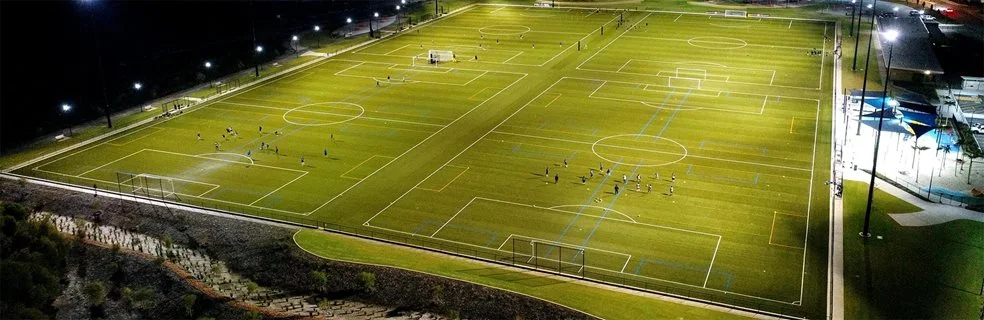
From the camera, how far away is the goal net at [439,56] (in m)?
127

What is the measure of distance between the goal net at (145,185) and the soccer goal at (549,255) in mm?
32663

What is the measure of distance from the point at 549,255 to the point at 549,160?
2219 cm

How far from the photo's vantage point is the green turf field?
6131 centimetres

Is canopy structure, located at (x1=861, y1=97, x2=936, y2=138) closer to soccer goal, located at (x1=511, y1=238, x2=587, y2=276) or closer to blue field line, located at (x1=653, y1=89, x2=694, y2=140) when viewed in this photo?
blue field line, located at (x1=653, y1=89, x2=694, y2=140)

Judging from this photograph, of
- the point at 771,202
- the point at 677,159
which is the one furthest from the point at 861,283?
the point at 677,159

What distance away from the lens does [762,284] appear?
55438 mm

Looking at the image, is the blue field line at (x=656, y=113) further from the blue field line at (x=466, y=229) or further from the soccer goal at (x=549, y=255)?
the soccer goal at (x=549, y=255)

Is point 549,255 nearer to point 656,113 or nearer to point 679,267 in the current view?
point 679,267

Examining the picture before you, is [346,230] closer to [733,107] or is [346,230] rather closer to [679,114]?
[679,114]

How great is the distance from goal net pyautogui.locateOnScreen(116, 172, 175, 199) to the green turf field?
0.93 feet

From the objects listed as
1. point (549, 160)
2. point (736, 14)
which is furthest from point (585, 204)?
point (736, 14)

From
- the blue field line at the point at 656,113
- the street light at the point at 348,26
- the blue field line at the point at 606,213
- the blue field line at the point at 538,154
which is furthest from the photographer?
the street light at the point at 348,26

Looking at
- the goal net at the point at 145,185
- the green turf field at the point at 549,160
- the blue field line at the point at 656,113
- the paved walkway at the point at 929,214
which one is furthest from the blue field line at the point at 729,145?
the goal net at the point at 145,185

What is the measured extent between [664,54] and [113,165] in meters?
85.1
